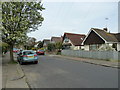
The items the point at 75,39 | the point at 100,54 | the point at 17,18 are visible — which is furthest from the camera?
the point at 75,39

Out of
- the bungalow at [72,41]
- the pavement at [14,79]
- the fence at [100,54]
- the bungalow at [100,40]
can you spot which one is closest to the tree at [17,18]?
the pavement at [14,79]

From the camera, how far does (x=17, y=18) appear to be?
11.9 meters

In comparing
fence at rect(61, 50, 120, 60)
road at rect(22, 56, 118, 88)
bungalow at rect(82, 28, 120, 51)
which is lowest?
road at rect(22, 56, 118, 88)

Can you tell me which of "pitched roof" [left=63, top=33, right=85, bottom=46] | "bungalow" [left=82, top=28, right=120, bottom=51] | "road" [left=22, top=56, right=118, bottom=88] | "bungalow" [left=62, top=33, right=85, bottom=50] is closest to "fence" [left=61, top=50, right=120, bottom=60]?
"bungalow" [left=82, top=28, right=120, bottom=51]

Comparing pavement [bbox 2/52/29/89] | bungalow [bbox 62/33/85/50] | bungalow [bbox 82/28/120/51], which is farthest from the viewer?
bungalow [bbox 62/33/85/50]

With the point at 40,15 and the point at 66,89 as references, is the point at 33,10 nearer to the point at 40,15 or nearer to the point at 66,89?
the point at 40,15

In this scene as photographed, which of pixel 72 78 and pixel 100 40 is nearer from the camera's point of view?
pixel 72 78

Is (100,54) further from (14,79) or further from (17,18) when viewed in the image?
(14,79)

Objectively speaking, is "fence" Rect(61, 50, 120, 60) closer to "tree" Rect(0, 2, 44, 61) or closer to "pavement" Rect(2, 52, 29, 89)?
"tree" Rect(0, 2, 44, 61)

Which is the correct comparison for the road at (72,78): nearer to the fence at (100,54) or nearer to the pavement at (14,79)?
the pavement at (14,79)

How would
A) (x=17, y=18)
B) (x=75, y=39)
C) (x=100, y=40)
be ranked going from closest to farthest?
(x=17, y=18)
(x=100, y=40)
(x=75, y=39)

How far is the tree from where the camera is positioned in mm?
11992

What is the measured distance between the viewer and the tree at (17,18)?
39.3 feet

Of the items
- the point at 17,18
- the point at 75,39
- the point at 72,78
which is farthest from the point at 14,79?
the point at 75,39
